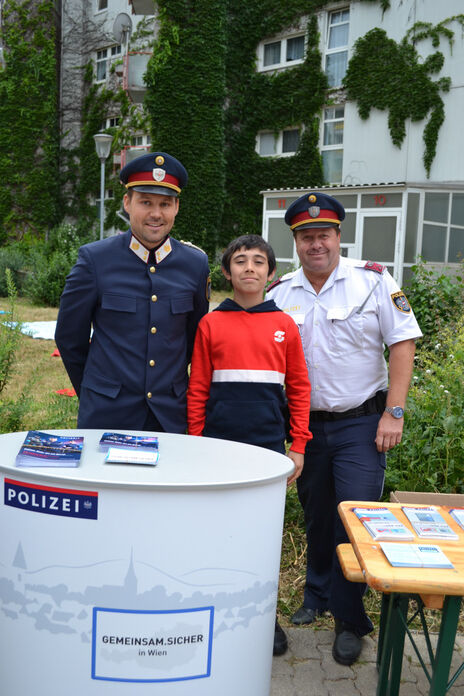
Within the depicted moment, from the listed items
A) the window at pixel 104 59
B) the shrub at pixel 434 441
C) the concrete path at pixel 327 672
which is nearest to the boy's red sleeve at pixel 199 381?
the concrete path at pixel 327 672

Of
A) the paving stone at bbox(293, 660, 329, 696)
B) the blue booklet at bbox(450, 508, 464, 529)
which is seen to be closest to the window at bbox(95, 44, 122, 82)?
the paving stone at bbox(293, 660, 329, 696)

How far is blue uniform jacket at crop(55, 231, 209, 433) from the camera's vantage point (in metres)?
2.73

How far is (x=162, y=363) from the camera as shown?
275cm

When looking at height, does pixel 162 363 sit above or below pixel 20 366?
above

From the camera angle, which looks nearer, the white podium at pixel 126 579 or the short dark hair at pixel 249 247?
the white podium at pixel 126 579

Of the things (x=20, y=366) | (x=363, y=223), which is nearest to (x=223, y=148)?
(x=363, y=223)

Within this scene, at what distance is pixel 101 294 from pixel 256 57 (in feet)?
68.7

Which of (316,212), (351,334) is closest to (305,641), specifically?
(351,334)

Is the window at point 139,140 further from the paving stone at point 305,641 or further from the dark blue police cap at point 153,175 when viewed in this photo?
the paving stone at point 305,641

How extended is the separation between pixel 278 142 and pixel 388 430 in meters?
19.8

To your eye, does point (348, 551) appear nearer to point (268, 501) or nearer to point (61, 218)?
point (268, 501)

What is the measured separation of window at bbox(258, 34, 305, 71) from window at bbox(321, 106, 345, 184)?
7.20 feet

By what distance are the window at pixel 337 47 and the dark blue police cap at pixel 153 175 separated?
1881 cm

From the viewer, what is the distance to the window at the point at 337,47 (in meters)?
19.9
